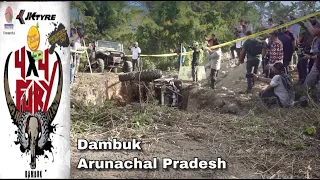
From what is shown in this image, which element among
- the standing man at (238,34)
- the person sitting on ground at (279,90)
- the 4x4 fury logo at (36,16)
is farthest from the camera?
the standing man at (238,34)

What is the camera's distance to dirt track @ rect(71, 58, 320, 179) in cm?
319

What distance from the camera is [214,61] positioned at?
25.0 ft

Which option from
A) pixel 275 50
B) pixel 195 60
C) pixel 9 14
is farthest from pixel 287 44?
pixel 9 14

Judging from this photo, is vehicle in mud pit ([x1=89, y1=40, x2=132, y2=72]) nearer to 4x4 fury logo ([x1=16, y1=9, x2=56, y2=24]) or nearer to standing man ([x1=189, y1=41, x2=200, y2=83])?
standing man ([x1=189, y1=41, x2=200, y2=83])

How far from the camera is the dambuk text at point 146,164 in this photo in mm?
3104

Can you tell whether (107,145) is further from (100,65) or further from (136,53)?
(100,65)

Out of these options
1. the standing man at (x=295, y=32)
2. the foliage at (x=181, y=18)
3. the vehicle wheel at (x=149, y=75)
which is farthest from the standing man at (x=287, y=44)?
the vehicle wheel at (x=149, y=75)

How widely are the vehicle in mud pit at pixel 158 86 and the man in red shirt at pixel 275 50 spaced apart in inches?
83.3

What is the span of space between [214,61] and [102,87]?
290 centimetres

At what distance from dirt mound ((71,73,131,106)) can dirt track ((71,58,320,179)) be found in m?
2.75

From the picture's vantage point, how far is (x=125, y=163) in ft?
10.3

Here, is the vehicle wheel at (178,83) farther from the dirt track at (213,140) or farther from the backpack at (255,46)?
the dirt track at (213,140)

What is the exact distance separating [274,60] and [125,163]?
4.70 m

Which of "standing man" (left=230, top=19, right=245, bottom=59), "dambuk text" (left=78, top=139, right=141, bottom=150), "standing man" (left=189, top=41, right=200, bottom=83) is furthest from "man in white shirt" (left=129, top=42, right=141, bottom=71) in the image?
"dambuk text" (left=78, top=139, right=141, bottom=150)
